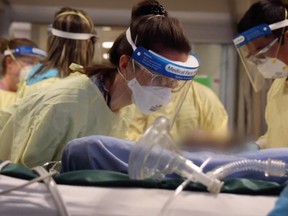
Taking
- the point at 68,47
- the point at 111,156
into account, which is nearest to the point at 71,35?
the point at 68,47

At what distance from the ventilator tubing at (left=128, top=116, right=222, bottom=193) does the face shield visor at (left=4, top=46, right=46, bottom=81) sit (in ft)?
6.60

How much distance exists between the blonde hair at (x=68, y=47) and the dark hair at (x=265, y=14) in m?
0.59

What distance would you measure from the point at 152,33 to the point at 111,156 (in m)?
0.52

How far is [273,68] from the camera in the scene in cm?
177

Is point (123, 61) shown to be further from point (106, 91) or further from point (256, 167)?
point (256, 167)

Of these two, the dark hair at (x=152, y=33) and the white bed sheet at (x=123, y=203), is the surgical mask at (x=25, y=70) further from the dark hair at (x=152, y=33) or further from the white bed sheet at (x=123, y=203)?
the white bed sheet at (x=123, y=203)

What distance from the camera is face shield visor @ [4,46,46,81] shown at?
272 cm

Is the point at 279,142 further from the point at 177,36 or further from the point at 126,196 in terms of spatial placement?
the point at 126,196

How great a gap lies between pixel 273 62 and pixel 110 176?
108cm

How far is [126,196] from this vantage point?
0.80m

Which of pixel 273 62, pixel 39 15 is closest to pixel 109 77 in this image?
pixel 273 62

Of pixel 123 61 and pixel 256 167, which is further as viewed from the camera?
pixel 123 61

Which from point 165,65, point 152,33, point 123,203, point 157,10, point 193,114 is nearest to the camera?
point 123,203

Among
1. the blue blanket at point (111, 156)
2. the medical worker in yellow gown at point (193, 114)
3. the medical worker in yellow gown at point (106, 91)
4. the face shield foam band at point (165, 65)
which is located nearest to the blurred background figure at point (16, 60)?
the medical worker in yellow gown at point (193, 114)
